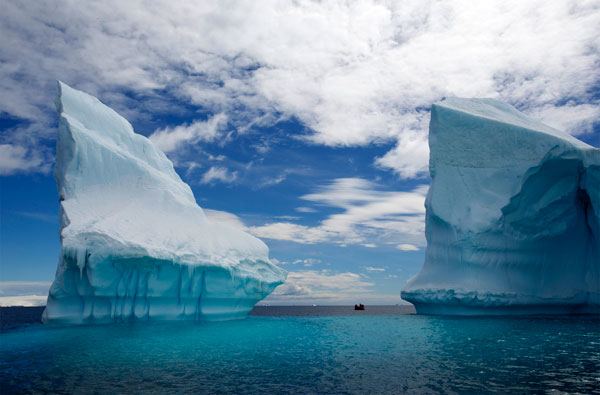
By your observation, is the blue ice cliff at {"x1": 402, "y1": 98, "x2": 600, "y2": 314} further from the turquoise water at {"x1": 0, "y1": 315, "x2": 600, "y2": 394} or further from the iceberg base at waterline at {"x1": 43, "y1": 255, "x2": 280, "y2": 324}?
the iceberg base at waterline at {"x1": 43, "y1": 255, "x2": 280, "y2": 324}

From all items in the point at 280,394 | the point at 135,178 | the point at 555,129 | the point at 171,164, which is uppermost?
the point at 555,129

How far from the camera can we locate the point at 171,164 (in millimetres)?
22906

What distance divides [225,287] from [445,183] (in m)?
11.8

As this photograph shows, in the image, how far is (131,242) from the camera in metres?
15.5

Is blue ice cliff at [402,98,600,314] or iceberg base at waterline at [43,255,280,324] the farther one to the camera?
blue ice cliff at [402,98,600,314]

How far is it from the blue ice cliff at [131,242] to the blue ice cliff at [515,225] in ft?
28.2

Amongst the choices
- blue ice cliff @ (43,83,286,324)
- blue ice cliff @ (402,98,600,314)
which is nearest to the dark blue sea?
blue ice cliff @ (43,83,286,324)

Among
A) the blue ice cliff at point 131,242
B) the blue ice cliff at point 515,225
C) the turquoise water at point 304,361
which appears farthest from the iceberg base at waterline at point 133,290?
the blue ice cliff at point 515,225

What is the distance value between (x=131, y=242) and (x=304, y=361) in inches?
339

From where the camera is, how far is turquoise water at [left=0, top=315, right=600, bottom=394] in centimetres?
732

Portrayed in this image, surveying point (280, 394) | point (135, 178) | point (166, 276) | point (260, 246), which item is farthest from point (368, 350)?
point (135, 178)

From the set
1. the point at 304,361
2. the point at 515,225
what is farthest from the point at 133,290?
the point at 515,225

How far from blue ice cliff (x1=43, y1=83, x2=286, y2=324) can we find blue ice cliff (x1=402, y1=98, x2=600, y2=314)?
8602 millimetres

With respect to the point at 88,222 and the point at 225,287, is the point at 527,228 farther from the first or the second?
the point at 88,222
